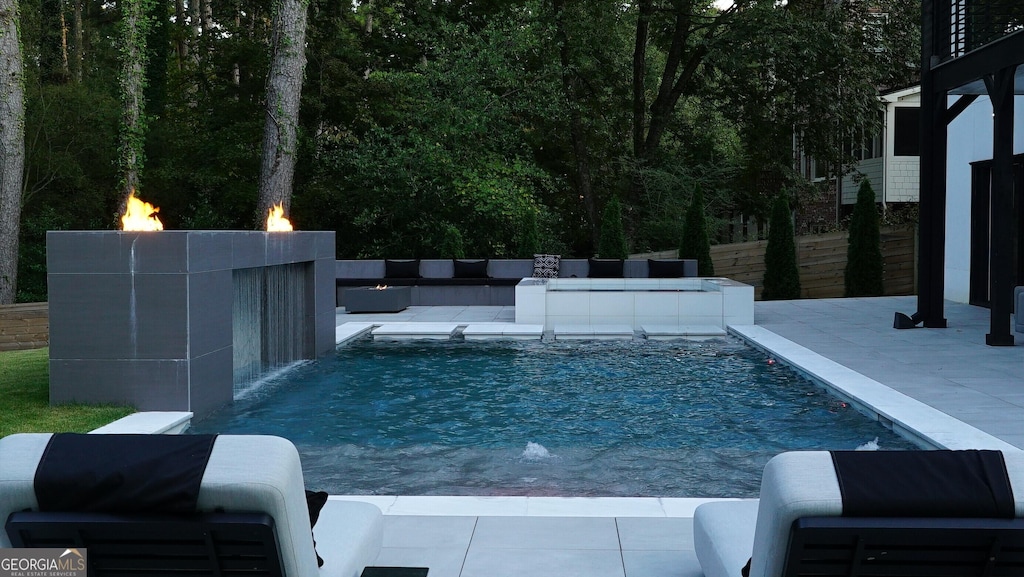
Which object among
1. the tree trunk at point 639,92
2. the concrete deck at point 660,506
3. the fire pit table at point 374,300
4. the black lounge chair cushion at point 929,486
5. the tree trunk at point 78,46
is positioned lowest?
the concrete deck at point 660,506

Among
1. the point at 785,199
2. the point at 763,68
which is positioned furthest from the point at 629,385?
the point at 763,68

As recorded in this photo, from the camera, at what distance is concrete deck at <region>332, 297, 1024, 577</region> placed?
4008mm

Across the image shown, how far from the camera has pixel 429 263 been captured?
1933cm

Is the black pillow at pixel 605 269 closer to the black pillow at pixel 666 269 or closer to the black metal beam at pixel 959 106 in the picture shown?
the black pillow at pixel 666 269

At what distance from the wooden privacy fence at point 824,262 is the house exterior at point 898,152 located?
163 centimetres

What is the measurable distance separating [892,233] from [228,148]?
1547cm

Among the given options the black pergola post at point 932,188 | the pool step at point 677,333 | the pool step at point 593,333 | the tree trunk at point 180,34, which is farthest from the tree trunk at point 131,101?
the black pergola post at point 932,188

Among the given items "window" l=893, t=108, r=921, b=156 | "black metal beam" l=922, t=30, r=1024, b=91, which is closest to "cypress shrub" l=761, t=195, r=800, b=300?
"window" l=893, t=108, r=921, b=156

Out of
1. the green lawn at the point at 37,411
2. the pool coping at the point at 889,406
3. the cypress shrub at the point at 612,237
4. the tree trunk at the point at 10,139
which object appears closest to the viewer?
the pool coping at the point at 889,406

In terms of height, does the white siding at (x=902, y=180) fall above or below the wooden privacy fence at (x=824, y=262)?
above

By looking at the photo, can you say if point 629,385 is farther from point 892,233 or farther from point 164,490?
point 892,233

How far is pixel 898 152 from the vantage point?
22797 mm

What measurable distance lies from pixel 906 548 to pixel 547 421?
5238mm

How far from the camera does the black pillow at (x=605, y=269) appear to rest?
62.8ft
